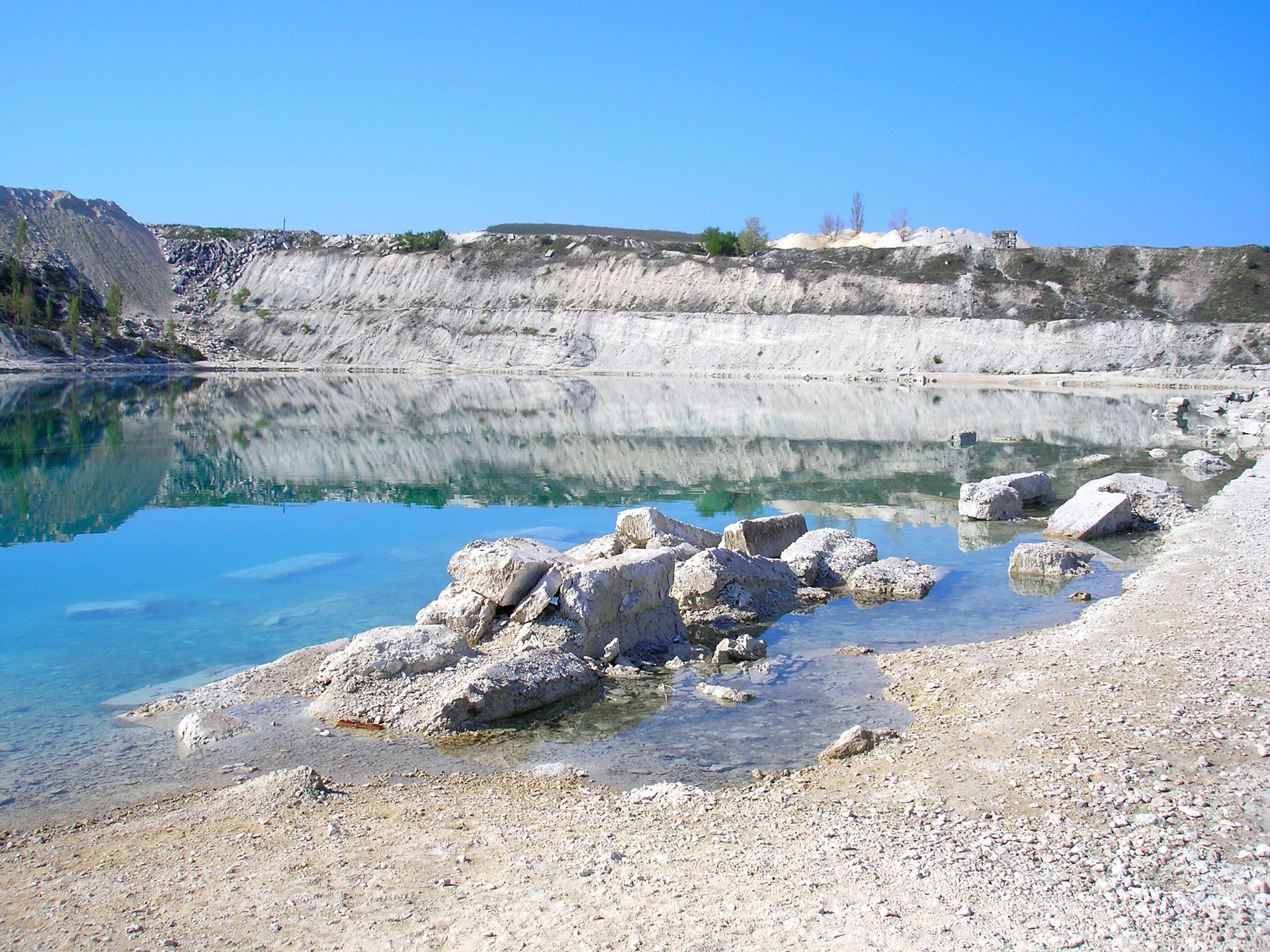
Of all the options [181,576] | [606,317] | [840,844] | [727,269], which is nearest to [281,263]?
[606,317]

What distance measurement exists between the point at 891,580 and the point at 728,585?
2477 mm

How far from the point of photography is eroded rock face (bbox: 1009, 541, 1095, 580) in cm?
1421

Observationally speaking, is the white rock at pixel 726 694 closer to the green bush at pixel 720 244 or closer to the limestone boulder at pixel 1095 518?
the limestone boulder at pixel 1095 518

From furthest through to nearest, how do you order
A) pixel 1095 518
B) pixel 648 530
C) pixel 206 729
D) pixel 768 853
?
pixel 1095 518, pixel 648 530, pixel 206 729, pixel 768 853

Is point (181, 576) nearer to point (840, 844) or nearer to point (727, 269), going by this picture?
point (840, 844)

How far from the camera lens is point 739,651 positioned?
35.0 feet

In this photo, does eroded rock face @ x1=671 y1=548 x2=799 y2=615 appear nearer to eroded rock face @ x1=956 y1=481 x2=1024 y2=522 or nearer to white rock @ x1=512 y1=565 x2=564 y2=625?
white rock @ x1=512 y1=565 x2=564 y2=625

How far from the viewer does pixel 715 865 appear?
221 inches

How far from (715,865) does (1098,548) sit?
41.1ft

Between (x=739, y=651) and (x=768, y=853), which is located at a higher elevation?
(x=768, y=853)

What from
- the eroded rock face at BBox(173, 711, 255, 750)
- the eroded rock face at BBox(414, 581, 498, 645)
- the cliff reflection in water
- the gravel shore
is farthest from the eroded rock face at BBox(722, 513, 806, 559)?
the eroded rock face at BBox(173, 711, 255, 750)

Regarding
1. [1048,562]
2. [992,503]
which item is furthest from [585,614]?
[992,503]

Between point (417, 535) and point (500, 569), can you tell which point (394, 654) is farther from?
point (417, 535)

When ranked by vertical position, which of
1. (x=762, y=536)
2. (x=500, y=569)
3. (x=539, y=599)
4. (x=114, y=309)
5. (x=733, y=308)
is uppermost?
(x=114, y=309)
